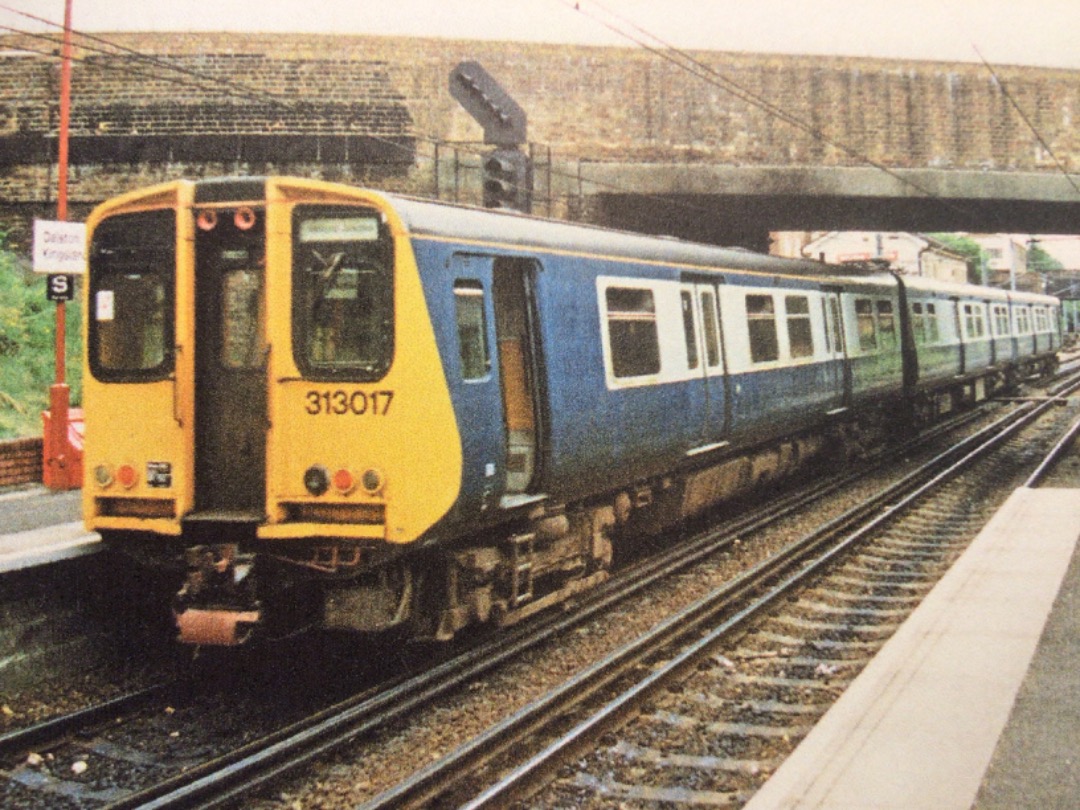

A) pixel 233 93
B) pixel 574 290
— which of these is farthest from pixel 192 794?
pixel 233 93

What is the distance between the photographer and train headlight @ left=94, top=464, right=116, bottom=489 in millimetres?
6727

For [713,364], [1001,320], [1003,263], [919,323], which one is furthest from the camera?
[1003,263]

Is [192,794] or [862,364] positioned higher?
[862,364]

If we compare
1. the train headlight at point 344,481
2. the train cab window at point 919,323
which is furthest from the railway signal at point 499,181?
the train cab window at point 919,323

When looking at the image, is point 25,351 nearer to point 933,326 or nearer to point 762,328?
point 762,328

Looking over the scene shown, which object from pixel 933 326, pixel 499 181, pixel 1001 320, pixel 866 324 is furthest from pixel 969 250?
pixel 499 181

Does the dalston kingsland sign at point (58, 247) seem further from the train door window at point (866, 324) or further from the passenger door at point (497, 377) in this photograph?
the train door window at point (866, 324)

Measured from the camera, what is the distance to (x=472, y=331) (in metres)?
7.04

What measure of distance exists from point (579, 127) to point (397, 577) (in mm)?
15640

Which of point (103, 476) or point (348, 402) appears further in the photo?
point (103, 476)

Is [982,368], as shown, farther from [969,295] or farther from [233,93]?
[233,93]

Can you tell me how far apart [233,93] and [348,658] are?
14685 millimetres

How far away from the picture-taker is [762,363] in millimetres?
12133

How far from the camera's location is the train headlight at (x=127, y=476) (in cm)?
665
